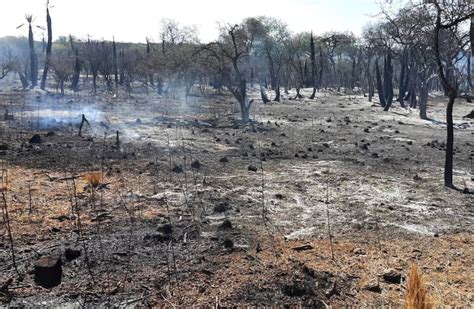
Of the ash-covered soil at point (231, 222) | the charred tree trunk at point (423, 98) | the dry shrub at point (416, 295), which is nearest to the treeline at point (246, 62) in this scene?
the charred tree trunk at point (423, 98)

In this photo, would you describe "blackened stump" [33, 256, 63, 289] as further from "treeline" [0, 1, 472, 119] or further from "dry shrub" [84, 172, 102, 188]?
"treeline" [0, 1, 472, 119]

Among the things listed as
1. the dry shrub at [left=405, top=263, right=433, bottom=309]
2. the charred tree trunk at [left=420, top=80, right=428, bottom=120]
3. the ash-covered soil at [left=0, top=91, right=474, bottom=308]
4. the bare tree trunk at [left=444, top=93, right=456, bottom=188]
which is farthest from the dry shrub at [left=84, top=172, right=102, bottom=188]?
the charred tree trunk at [left=420, top=80, right=428, bottom=120]

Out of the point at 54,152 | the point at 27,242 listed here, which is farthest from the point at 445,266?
the point at 54,152

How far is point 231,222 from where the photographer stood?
7551 mm

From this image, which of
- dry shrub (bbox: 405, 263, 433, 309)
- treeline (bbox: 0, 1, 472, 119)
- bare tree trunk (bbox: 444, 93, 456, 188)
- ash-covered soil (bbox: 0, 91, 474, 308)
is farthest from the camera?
treeline (bbox: 0, 1, 472, 119)

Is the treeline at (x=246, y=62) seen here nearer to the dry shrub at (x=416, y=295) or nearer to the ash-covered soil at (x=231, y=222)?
the ash-covered soil at (x=231, y=222)

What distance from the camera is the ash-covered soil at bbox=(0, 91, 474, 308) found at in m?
5.18

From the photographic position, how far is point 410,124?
962 inches

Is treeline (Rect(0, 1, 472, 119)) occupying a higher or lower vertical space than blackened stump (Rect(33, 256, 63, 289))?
higher

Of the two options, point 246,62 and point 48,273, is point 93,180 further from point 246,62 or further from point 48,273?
point 246,62

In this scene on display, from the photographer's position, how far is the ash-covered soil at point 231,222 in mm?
5180

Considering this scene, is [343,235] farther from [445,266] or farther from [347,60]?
[347,60]

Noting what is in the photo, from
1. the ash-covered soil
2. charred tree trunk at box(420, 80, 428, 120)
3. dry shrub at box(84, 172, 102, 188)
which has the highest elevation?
charred tree trunk at box(420, 80, 428, 120)

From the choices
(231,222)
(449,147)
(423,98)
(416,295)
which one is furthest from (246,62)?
(416,295)
